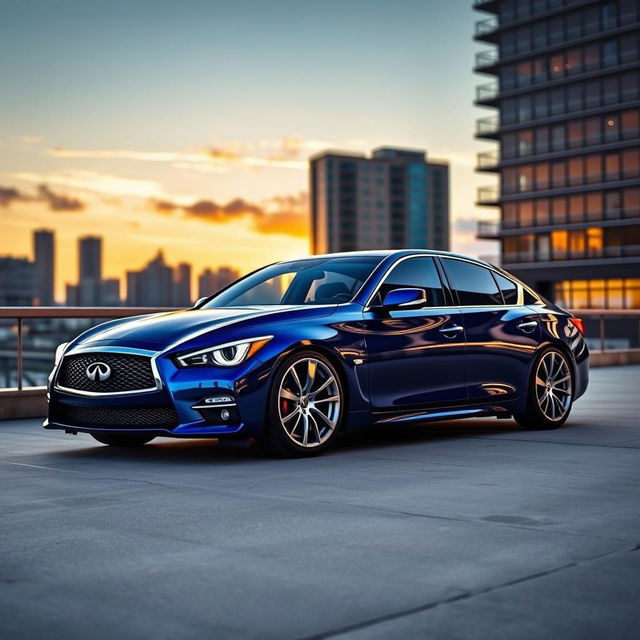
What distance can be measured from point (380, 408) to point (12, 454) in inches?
108

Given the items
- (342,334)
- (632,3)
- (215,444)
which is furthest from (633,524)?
(632,3)

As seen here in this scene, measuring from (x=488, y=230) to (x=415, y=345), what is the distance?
317 ft

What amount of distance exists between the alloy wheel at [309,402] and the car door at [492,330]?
5.33 ft

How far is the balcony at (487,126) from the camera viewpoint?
104m

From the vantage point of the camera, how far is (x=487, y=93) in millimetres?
104250

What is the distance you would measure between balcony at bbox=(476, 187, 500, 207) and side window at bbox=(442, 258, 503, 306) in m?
94.9

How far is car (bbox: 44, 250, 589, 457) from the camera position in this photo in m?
7.86

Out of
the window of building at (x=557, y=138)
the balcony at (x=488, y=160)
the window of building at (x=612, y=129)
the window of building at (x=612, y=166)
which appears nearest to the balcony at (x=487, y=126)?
the balcony at (x=488, y=160)

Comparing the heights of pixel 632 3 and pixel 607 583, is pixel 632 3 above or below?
above

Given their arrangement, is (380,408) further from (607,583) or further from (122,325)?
(607,583)

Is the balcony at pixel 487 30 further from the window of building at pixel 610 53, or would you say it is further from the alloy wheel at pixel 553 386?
the alloy wheel at pixel 553 386

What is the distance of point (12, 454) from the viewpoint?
8602 mm

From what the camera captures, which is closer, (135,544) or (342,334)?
(135,544)

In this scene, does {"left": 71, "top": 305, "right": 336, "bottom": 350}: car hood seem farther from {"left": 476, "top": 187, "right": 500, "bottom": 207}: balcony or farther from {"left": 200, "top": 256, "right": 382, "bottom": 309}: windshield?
{"left": 476, "top": 187, "right": 500, "bottom": 207}: balcony
